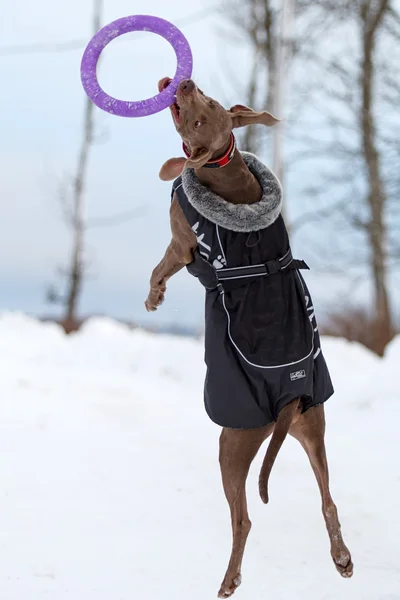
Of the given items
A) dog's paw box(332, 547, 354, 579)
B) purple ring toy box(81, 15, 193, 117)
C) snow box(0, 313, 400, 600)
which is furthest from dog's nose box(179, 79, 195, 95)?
snow box(0, 313, 400, 600)

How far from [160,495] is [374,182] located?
21.6 ft

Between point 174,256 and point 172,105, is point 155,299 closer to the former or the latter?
point 174,256

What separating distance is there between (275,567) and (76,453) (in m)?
1.71

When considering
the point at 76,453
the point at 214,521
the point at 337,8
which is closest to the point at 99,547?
the point at 214,521

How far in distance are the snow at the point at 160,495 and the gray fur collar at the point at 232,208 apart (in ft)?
5.43

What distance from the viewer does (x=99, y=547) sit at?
11.6 feet

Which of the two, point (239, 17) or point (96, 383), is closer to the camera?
point (96, 383)

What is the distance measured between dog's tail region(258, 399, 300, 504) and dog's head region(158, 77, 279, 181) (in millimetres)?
896

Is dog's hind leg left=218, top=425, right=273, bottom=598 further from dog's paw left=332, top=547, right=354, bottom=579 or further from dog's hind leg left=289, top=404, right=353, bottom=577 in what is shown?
dog's paw left=332, top=547, right=354, bottom=579

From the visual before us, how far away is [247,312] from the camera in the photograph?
99.3 inches

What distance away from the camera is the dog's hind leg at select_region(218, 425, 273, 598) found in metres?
2.51

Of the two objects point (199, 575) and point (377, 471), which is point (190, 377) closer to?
point (377, 471)

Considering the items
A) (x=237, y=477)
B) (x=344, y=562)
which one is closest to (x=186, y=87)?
(x=237, y=477)

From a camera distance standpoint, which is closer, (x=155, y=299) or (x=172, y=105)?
(x=172, y=105)
